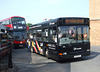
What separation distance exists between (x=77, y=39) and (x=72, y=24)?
3.30ft

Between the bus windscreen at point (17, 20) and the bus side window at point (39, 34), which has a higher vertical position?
the bus windscreen at point (17, 20)

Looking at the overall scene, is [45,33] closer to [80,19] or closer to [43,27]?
[43,27]

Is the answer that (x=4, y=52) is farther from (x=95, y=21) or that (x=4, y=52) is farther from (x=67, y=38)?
(x=95, y=21)

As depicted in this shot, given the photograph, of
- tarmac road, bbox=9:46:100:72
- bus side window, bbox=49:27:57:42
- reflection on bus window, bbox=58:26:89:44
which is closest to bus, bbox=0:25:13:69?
tarmac road, bbox=9:46:100:72

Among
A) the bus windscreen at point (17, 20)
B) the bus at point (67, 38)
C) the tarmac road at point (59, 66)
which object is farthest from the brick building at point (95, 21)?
the bus at point (67, 38)

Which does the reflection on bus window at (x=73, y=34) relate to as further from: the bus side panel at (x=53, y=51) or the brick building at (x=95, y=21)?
the brick building at (x=95, y=21)

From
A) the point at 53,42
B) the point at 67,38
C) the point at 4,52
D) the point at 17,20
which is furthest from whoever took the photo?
the point at 17,20

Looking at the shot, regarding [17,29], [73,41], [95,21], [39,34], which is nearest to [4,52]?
[73,41]

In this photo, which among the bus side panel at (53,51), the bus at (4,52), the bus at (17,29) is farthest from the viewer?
the bus at (17,29)

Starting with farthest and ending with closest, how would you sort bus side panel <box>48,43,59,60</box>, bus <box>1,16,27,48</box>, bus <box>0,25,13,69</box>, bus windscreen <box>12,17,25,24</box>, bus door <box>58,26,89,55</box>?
bus windscreen <box>12,17,25,24</box>
bus <box>1,16,27,48</box>
bus side panel <box>48,43,59,60</box>
bus door <box>58,26,89,55</box>
bus <box>0,25,13,69</box>

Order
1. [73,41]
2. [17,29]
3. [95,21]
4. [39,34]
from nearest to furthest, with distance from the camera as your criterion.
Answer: [73,41]
[39,34]
[17,29]
[95,21]

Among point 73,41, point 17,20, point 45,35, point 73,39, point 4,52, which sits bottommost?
point 4,52

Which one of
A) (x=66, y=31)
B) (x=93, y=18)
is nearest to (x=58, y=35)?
(x=66, y=31)

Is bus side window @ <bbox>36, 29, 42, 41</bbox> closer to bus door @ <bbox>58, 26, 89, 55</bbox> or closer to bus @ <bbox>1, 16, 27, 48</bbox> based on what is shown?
bus door @ <bbox>58, 26, 89, 55</bbox>
